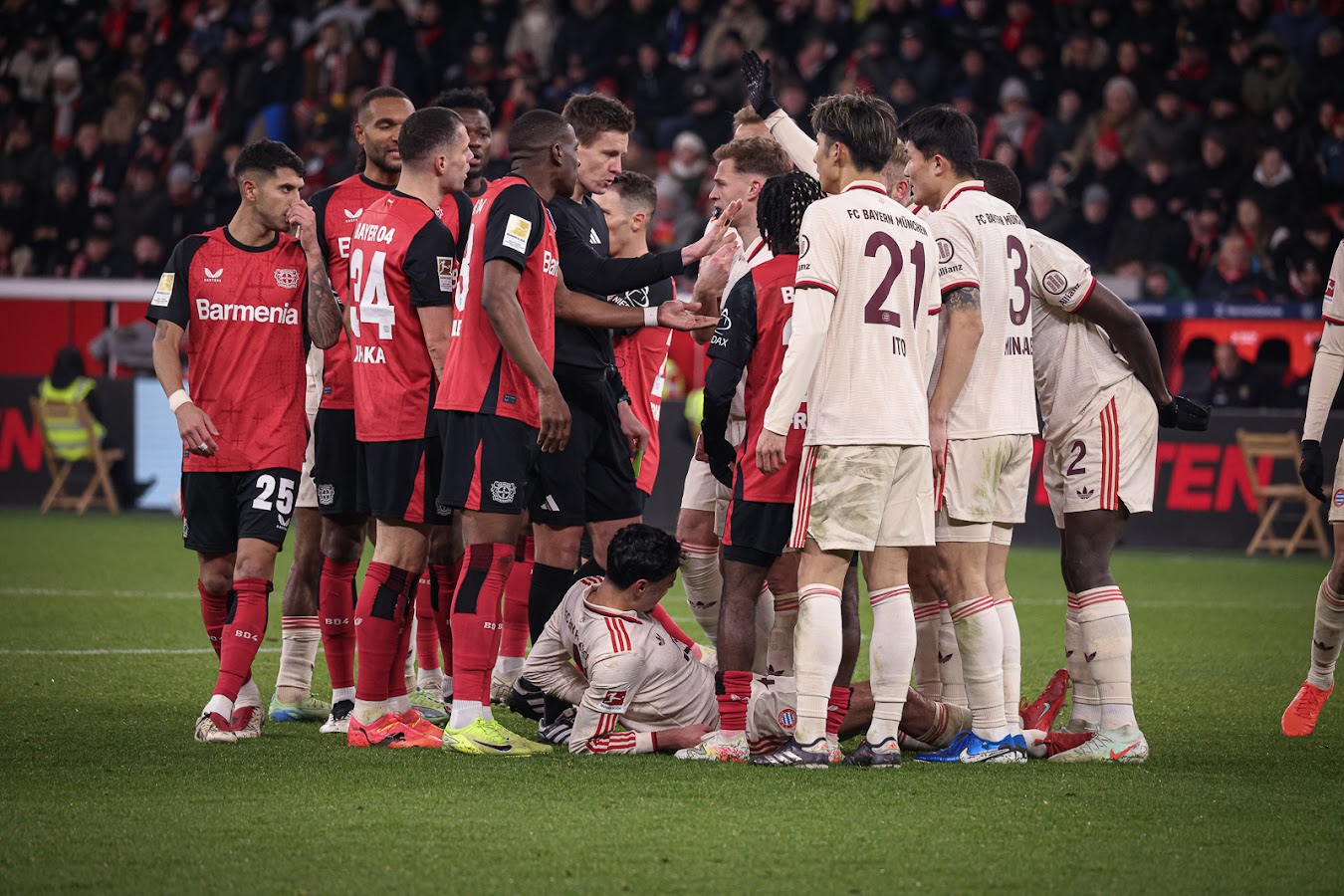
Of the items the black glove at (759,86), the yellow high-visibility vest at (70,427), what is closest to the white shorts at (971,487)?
the black glove at (759,86)

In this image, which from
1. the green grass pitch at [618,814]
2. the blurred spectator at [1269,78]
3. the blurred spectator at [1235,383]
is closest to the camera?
the green grass pitch at [618,814]

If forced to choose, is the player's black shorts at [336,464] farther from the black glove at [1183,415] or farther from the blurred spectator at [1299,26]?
the blurred spectator at [1299,26]

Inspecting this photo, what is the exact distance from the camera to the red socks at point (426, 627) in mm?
7312

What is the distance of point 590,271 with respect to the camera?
21.2 ft

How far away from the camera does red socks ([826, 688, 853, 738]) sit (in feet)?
19.8

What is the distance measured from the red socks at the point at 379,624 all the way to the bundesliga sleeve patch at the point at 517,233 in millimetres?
1316

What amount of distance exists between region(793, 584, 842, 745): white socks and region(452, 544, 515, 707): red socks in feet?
3.75

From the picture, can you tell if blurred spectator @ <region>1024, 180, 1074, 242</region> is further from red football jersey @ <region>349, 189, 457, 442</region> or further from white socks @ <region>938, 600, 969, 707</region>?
red football jersey @ <region>349, 189, 457, 442</region>

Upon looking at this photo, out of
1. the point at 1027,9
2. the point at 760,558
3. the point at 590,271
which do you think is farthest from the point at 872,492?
the point at 1027,9

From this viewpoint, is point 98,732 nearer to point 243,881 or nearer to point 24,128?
point 243,881

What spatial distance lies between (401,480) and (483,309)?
734 mm

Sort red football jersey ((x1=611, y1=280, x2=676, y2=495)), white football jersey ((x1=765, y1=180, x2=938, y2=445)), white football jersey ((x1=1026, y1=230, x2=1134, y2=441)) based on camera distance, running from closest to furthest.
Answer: white football jersey ((x1=765, y1=180, x2=938, y2=445)) → white football jersey ((x1=1026, y1=230, x2=1134, y2=441)) → red football jersey ((x1=611, y1=280, x2=676, y2=495))

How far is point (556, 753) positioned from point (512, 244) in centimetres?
189

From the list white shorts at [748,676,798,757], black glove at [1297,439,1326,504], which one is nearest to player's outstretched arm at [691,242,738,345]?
white shorts at [748,676,798,757]
